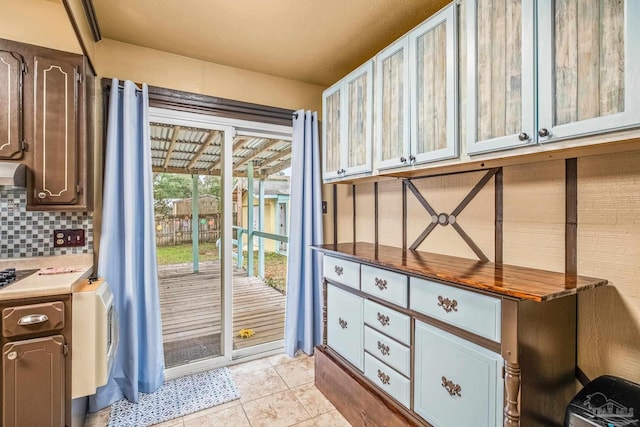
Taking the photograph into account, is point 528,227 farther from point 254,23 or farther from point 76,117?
point 76,117

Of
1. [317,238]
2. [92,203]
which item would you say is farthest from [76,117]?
[317,238]

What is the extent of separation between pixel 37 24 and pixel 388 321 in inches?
111

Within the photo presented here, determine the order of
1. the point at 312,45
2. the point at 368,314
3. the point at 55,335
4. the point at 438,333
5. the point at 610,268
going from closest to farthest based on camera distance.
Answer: the point at 610,268 < the point at 438,333 < the point at 55,335 < the point at 368,314 < the point at 312,45

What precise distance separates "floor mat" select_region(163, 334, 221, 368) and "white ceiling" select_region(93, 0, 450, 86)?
2607 millimetres

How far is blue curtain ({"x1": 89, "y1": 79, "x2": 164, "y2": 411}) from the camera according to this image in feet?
6.97

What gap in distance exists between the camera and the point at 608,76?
3.34 ft

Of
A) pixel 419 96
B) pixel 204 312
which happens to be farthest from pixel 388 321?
pixel 204 312

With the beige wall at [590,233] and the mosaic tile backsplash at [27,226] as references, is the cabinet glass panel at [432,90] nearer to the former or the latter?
the beige wall at [590,233]

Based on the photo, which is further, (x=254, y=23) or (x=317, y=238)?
(x=317, y=238)

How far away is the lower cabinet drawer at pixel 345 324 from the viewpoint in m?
1.99

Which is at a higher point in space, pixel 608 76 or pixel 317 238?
pixel 608 76

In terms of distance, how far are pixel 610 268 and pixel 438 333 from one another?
29.9 inches

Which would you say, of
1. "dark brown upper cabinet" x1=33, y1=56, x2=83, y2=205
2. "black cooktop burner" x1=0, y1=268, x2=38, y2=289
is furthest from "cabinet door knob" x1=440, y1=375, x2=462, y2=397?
"dark brown upper cabinet" x1=33, y1=56, x2=83, y2=205

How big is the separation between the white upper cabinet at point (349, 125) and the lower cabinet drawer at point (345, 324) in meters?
0.90
